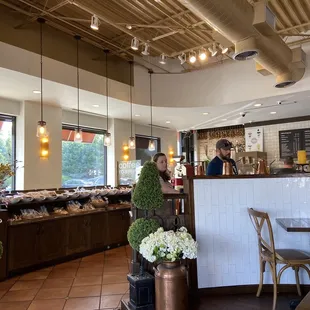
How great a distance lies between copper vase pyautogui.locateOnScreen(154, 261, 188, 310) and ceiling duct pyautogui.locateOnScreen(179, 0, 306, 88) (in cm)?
225

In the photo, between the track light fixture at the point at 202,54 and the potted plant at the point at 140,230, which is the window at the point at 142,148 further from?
the potted plant at the point at 140,230

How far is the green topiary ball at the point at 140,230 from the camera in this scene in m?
3.00

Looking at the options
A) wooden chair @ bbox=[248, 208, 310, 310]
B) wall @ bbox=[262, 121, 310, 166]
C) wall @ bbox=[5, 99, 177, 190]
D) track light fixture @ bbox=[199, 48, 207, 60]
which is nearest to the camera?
wooden chair @ bbox=[248, 208, 310, 310]

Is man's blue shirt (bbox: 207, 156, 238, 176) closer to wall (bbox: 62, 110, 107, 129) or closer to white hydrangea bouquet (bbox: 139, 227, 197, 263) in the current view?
white hydrangea bouquet (bbox: 139, 227, 197, 263)

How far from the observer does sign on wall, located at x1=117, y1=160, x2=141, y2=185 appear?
25.7ft

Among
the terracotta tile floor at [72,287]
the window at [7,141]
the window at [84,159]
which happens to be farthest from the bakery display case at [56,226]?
the window at [84,159]

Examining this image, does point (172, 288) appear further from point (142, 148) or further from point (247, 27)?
point (142, 148)

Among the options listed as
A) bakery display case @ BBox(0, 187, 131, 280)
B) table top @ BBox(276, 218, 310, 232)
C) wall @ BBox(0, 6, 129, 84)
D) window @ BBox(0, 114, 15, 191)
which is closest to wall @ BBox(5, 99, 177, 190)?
window @ BBox(0, 114, 15, 191)

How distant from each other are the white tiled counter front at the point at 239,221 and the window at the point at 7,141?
14.4 feet

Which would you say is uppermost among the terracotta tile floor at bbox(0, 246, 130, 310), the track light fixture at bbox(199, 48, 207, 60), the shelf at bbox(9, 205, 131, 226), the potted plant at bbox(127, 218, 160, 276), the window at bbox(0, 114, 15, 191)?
the track light fixture at bbox(199, 48, 207, 60)

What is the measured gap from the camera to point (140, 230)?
3023mm

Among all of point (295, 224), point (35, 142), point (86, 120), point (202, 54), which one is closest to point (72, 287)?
point (295, 224)

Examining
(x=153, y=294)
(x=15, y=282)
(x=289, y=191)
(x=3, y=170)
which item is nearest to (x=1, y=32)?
Answer: (x=3, y=170)

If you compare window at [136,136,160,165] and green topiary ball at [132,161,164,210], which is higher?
window at [136,136,160,165]
